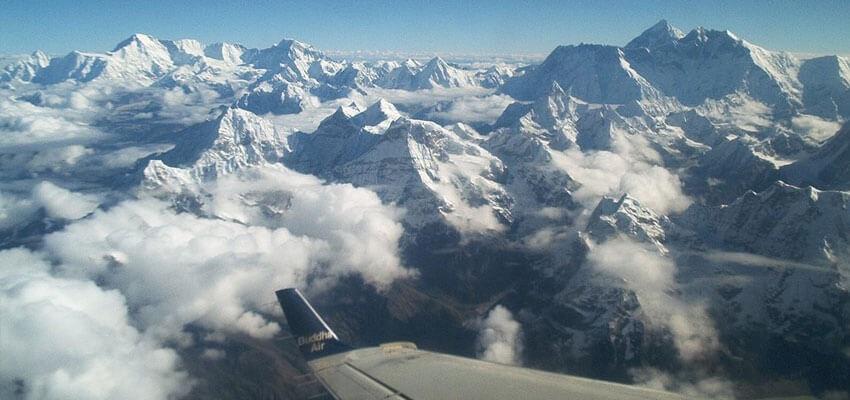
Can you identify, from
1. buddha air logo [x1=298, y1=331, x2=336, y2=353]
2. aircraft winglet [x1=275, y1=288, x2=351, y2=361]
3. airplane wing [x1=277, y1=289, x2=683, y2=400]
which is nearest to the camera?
airplane wing [x1=277, y1=289, x2=683, y2=400]

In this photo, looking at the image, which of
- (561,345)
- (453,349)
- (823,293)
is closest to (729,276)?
(823,293)

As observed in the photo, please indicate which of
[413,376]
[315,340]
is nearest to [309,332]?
[315,340]

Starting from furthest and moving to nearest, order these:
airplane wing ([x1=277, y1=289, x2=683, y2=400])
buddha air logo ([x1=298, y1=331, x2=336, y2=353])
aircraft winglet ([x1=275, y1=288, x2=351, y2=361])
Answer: buddha air logo ([x1=298, y1=331, x2=336, y2=353]), aircraft winglet ([x1=275, y1=288, x2=351, y2=361]), airplane wing ([x1=277, y1=289, x2=683, y2=400])

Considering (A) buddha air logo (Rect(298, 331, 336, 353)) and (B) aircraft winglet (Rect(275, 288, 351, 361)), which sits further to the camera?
(A) buddha air logo (Rect(298, 331, 336, 353))

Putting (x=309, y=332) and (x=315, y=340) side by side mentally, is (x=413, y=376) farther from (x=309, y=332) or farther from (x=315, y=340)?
(x=309, y=332)

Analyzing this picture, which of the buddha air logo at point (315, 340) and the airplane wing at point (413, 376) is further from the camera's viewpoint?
the buddha air logo at point (315, 340)

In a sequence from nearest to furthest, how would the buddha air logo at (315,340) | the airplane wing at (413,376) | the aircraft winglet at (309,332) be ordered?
the airplane wing at (413,376) < the aircraft winglet at (309,332) < the buddha air logo at (315,340)

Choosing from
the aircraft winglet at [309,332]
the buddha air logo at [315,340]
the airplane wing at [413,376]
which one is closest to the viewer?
the airplane wing at [413,376]
